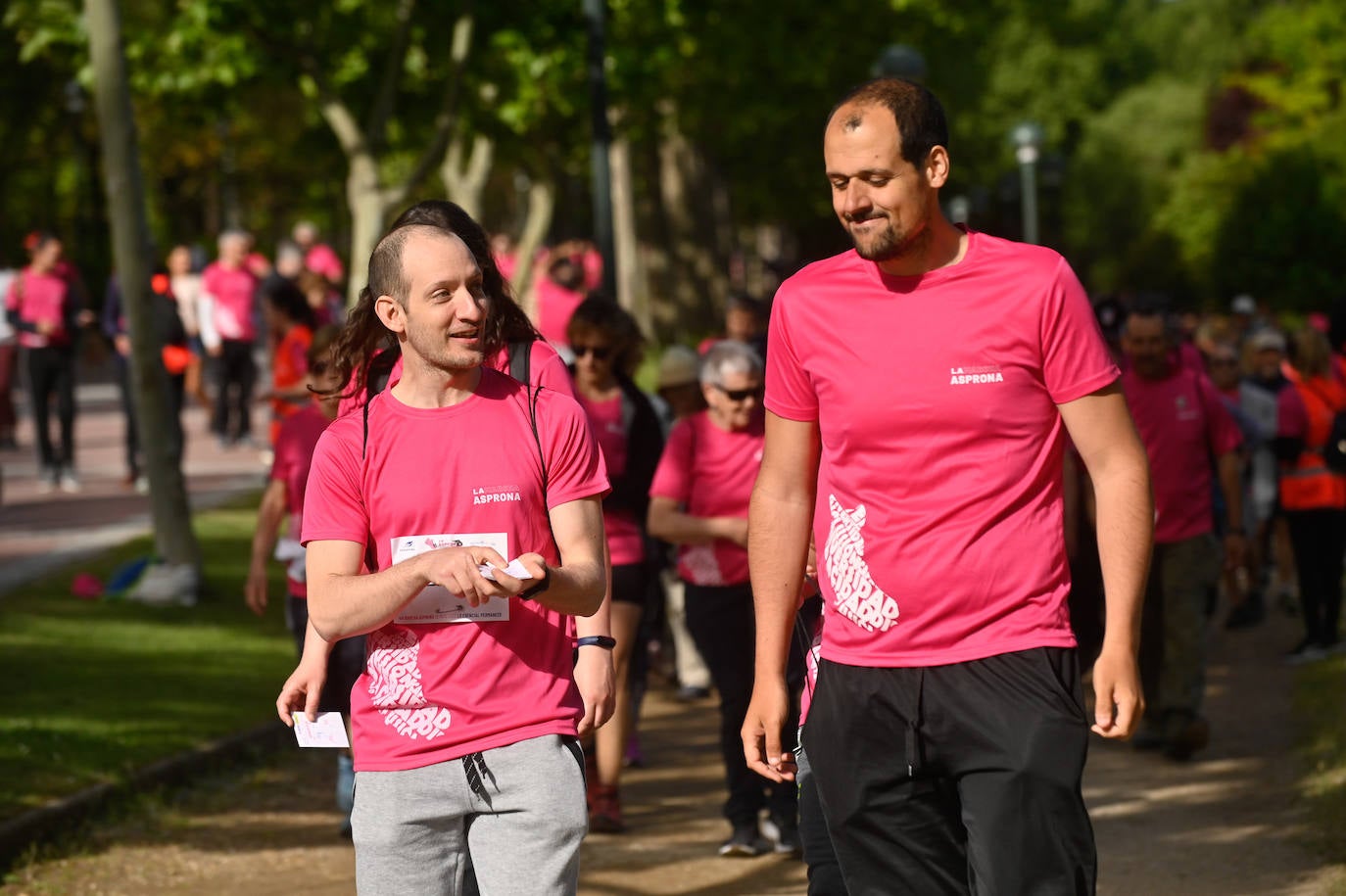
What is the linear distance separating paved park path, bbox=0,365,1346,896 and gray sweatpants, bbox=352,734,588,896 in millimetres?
3311

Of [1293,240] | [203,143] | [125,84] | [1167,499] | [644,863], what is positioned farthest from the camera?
[1293,240]

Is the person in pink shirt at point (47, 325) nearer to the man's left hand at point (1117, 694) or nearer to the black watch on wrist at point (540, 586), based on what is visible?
the black watch on wrist at point (540, 586)

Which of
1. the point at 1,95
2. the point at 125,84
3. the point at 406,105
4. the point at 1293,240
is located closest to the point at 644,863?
the point at 125,84

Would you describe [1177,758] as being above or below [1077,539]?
below

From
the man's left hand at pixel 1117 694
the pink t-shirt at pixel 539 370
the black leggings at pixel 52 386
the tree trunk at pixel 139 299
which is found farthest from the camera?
the black leggings at pixel 52 386

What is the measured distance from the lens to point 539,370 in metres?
4.46

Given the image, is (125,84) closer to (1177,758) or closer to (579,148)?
(1177,758)

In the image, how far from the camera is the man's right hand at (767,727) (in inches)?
169

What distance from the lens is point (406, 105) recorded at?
1953 cm

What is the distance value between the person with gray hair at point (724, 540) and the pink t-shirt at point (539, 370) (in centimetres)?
328

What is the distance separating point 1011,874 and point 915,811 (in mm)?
231

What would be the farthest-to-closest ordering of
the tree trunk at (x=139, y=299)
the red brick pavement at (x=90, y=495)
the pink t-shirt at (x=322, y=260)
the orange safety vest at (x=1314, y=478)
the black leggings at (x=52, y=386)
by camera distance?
the pink t-shirt at (x=322, y=260) < the black leggings at (x=52, y=386) < the red brick pavement at (x=90, y=495) < the orange safety vest at (x=1314, y=478) < the tree trunk at (x=139, y=299)

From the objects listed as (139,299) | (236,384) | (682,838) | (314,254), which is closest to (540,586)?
(682,838)

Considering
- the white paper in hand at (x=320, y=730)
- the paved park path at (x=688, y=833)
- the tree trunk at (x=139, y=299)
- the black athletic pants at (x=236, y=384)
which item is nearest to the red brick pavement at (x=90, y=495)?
→ the black athletic pants at (x=236, y=384)
